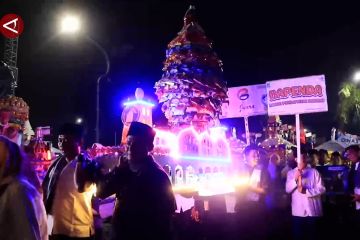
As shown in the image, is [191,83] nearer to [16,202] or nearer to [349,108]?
[16,202]

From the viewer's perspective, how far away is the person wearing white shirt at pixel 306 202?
812cm

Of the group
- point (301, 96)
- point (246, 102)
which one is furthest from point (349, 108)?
point (301, 96)

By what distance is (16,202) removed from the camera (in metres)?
2.85

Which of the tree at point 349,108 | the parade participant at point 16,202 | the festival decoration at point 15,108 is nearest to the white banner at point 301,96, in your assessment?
the festival decoration at point 15,108

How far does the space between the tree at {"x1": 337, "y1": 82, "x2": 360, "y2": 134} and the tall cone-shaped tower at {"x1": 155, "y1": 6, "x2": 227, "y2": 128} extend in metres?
27.3

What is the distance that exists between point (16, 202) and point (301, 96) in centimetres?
850

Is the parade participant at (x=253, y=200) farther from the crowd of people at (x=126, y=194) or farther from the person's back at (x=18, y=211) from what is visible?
the person's back at (x=18, y=211)

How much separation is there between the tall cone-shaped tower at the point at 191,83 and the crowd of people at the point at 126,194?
5931 mm

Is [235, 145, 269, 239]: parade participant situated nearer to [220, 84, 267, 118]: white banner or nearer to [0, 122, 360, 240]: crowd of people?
[0, 122, 360, 240]: crowd of people

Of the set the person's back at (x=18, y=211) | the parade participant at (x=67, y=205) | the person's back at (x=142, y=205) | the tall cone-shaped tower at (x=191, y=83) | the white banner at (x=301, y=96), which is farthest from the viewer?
the tall cone-shaped tower at (x=191, y=83)

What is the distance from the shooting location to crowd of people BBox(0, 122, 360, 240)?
2.95 metres

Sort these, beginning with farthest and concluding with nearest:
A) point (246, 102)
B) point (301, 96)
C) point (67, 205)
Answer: point (246, 102) < point (301, 96) < point (67, 205)

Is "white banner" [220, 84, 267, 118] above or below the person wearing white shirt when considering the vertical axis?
above

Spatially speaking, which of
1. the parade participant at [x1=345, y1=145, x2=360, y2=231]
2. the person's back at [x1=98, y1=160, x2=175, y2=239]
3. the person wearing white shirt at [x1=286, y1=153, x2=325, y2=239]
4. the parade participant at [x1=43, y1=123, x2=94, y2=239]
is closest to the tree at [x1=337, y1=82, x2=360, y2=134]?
the parade participant at [x1=345, y1=145, x2=360, y2=231]
